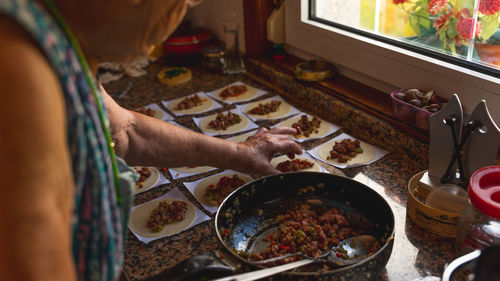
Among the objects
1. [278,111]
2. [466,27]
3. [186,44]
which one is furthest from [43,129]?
[186,44]

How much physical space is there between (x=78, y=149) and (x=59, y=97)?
81 mm

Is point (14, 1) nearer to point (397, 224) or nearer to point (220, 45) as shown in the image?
point (397, 224)

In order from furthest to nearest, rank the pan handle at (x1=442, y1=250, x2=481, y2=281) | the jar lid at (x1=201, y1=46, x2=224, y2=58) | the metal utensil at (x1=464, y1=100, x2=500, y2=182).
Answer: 1. the jar lid at (x1=201, y1=46, x2=224, y2=58)
2. the metal utensil at (x1=464, y1=100, x2=500, y2=182)
3. the pan handle at (x1=442, y1=250, x2=481, y2=281)

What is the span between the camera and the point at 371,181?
1.28 m

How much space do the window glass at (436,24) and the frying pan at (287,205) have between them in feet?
1.72

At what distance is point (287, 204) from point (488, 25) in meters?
0.72

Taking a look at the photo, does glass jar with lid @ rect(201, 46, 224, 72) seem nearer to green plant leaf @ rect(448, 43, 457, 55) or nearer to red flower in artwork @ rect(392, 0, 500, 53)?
red flower in artwork @ rect(392, 0, 500, 53)

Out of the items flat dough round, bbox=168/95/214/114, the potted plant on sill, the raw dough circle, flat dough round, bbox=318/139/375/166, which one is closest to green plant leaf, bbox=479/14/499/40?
the potted plant on sill

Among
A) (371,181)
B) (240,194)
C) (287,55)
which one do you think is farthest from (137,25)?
(287,55)

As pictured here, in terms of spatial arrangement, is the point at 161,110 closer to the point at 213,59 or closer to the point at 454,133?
the point at 213,59

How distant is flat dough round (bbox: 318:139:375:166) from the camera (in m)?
1.38

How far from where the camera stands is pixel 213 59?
2174mm

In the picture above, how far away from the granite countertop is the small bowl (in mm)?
43

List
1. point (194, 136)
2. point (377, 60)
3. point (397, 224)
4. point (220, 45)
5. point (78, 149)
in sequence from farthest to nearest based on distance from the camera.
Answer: point (220, 45) < point (377, 60) < point (194, 136) < point (397, 224) < point (78, 149)
